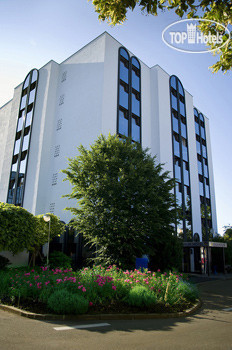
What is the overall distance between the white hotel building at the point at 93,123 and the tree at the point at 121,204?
859 centimetres

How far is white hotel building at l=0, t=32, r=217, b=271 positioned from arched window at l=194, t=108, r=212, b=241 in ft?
0.71

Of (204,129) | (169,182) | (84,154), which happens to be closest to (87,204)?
(84,154)

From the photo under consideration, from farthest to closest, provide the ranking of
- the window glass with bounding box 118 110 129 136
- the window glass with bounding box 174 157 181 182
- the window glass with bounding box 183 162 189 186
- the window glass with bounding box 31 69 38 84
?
the window glass with bounding box 183 162 189 186 < the window glass with bounding box 31 69 38 84 < the window glass with bounding box 174 157 181 182 < the window glass with bounding box 118 110 129 136

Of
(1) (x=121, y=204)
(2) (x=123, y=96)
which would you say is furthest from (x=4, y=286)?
(2) (x=123, y=96)

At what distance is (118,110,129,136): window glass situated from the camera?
27141 millimetres

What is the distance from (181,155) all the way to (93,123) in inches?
585

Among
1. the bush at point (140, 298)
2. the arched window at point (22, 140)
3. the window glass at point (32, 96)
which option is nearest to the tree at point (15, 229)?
the bush at point (140, 298)

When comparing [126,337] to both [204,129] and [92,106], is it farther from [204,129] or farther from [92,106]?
[204,129]

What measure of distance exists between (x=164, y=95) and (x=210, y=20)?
30217 mm

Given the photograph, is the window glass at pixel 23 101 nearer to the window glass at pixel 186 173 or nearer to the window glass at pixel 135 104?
the window glass at pixel 135 104

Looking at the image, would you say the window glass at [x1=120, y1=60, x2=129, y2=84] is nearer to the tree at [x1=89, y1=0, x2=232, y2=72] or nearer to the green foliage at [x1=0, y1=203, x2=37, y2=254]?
the green foliage at [x1=0, y1=203, x2=37, y2=254]

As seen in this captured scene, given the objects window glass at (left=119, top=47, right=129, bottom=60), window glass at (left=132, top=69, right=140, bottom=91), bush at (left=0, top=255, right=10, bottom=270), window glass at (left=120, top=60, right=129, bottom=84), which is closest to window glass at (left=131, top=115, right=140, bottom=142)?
window glass at (left=132, top=69, right=140, bottom=91)

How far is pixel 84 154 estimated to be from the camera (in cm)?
1786

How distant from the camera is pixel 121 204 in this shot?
52.2 ft
